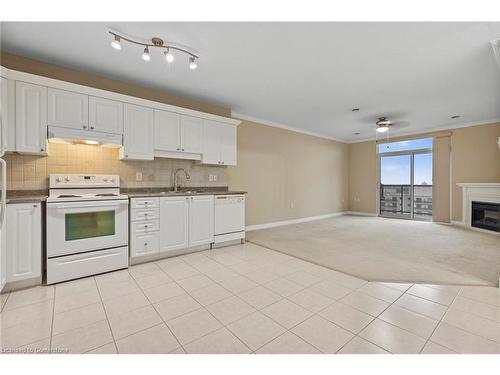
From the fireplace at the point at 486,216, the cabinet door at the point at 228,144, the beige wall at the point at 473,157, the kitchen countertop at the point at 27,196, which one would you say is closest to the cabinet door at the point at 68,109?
the kitchen countertop at the point at 27,196

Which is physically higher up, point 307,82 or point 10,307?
point 307,82

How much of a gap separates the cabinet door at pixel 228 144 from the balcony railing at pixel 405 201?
546 cm

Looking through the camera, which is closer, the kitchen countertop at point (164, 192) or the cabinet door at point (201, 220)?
the kitchen countertop at point (164, 192)

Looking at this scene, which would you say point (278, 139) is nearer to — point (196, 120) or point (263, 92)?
point (263, 92)

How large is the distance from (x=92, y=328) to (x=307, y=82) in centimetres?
368

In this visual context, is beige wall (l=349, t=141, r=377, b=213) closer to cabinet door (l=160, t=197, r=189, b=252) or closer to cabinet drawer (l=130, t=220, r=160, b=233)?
cabinet door (l=160, t=197, r=189, b=252)

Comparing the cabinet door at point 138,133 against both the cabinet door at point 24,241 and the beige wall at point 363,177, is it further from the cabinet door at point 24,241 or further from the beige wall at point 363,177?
the beige wall at point 363,177

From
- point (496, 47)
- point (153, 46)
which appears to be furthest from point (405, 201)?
point (153, 46)

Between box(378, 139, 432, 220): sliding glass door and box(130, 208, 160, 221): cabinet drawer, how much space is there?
22.2 ft

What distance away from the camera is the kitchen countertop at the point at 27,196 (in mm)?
2217

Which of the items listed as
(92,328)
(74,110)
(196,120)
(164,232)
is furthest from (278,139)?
(92,328)

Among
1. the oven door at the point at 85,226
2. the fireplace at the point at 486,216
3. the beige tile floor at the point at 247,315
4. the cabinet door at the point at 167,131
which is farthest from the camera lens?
the fireplace at the point at 486,216

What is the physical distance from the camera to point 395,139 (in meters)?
6.77
